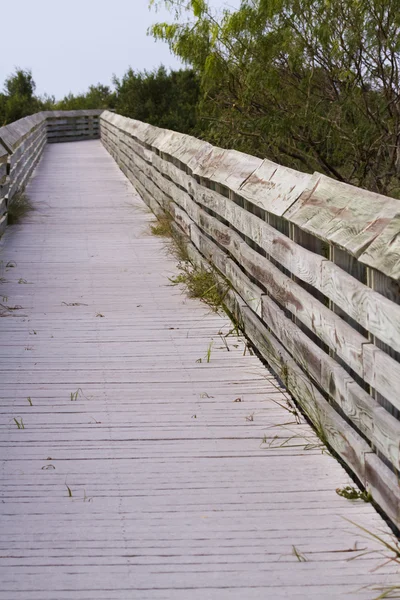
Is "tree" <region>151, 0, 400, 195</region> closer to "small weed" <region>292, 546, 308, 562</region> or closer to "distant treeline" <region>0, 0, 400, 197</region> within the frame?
"distant treeline" <region>0, 0, 400, 197</region>

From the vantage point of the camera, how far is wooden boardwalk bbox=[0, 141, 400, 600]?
3.02 m

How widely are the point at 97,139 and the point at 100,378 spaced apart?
27368 millimetres

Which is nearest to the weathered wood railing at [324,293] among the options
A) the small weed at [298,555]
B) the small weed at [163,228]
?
the small weed at [298,555]

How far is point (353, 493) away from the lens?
355 cm

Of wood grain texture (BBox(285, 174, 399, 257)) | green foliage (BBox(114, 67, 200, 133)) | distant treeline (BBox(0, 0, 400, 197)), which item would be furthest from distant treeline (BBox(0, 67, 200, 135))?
wood grain texture (BBox(285, 174, 399, 257))

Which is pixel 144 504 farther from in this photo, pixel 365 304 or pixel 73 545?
pixel 365 304

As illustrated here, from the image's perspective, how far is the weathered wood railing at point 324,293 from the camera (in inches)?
128

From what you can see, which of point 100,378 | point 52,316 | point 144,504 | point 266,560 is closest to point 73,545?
point 144,504

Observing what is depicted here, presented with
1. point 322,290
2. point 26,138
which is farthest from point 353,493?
point 26,138

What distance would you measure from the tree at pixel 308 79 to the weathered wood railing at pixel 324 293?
5.77 m

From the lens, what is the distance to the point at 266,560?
3.10 m

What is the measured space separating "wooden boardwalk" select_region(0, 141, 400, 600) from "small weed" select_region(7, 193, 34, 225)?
13.7 ft

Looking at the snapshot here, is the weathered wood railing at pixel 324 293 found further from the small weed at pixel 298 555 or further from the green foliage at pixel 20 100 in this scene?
the green foliage at pixel 20 100

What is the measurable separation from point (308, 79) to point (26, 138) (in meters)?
5.23
